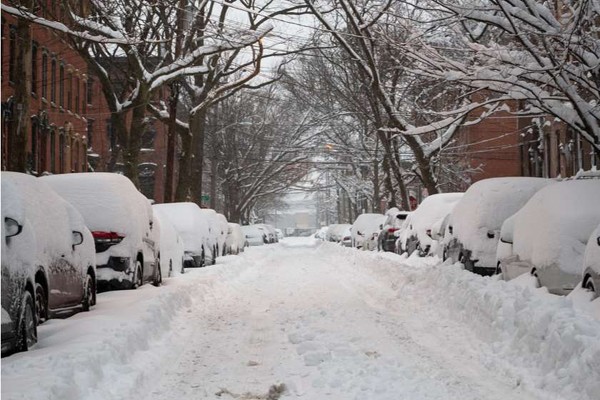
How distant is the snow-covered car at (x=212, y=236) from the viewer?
26.1 metres

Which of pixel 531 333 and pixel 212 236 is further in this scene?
pixel 212 236

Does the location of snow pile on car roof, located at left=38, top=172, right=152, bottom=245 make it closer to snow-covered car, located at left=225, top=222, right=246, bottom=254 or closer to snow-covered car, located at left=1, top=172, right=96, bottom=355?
snow-covered car, located at left=1, top=172, right=96, bottom=355

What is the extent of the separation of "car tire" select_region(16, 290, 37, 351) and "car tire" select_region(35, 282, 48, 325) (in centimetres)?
38

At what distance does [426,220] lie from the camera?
83.3 ft

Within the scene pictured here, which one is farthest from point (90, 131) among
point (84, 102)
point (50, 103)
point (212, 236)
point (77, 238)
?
point (77, 238)

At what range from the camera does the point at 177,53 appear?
26.3m

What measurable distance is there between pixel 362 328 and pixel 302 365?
8.89 ft

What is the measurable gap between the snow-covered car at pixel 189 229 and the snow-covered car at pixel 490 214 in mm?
9562

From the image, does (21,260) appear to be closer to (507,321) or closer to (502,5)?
(507,321)

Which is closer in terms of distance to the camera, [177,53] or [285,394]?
[285,394]

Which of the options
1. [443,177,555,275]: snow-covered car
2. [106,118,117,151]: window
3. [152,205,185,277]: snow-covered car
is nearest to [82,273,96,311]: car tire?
[152,205,185,277]: snow-covered car

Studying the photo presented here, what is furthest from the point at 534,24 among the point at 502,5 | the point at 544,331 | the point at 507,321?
the point at 544,331

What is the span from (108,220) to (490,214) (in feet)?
21.4

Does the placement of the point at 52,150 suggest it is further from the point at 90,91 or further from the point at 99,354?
Result: the point at 99,354
